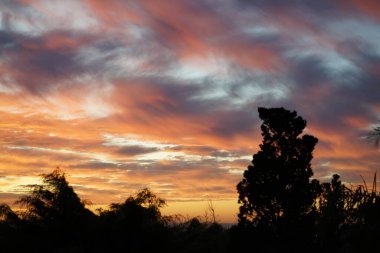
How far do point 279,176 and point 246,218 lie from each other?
410cm

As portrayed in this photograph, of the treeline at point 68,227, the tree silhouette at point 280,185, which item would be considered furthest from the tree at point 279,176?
the treeline at point 68,227

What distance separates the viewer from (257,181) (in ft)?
121

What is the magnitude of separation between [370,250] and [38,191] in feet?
64.8

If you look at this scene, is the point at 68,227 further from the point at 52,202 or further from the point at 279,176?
the point at 279,176

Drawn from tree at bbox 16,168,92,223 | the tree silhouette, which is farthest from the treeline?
the tree silhouette

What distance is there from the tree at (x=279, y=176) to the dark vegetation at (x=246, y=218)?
8cm

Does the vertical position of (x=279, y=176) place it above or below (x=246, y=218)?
above

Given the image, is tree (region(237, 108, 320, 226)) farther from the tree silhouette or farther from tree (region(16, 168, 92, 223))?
tree (region(16, 168, 92, 223))

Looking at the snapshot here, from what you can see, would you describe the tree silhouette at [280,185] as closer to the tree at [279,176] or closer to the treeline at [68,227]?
the tree at [279,176]

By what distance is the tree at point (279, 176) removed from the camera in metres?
36.0

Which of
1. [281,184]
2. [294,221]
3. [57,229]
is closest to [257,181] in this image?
[281,184]

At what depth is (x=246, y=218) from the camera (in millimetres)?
35969

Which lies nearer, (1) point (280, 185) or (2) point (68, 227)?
(2) point (68, 227)

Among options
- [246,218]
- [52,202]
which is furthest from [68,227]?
[246,218]
